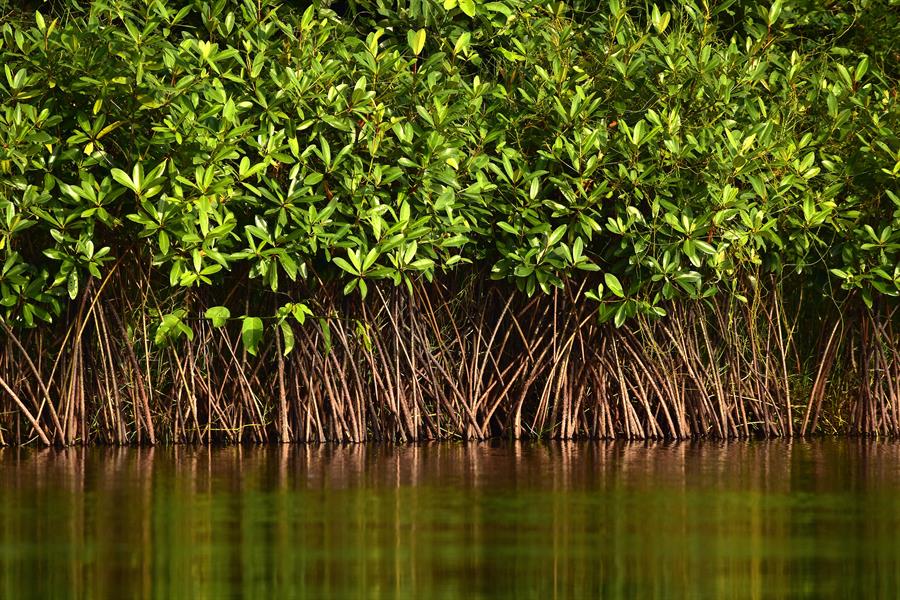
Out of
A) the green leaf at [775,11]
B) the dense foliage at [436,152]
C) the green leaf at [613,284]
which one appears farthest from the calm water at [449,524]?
the green leaf at [775,11]

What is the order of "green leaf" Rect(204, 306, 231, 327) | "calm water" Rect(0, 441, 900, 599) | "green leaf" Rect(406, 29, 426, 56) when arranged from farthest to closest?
"green leaf" Rect(406, 29, 426, 56), "green leaf" Rect(204, 306, 231, 327), "calm water" Rect(0, 441, 900, 599)

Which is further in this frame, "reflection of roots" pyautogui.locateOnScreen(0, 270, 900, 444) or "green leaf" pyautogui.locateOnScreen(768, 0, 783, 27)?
"green leaf" pyautogui.locateOnScreen(768, 0, 783, 27)

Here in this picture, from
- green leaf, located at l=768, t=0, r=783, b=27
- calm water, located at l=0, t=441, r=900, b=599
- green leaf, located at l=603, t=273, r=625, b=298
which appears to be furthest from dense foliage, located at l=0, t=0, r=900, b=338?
calm water, located at l=0, t=441, r=900, b=599

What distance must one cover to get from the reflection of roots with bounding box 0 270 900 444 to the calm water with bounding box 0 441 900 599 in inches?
22.4

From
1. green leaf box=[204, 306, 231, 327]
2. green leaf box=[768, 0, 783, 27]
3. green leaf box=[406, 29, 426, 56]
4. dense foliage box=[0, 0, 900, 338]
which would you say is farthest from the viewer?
green leaf box=[768, 0, 783, 27]

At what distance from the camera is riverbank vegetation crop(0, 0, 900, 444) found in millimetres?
9766

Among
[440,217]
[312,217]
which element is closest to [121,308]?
[312,217]

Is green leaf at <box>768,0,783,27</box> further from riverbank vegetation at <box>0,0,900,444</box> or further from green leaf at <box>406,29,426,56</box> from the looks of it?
green leaf at <box>406,29,426,56</box>

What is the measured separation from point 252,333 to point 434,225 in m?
1.30

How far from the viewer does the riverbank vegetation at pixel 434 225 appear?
32.0 ft

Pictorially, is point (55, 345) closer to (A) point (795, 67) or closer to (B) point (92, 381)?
(B) point (92, 381)

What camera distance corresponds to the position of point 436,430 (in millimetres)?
10680

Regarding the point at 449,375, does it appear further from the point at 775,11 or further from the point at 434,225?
the point at 775,11

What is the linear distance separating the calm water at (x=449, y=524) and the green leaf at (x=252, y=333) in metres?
0.64
